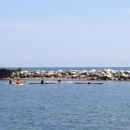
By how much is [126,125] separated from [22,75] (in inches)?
3613

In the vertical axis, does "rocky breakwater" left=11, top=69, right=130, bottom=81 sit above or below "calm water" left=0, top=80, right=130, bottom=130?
above

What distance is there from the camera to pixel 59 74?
134875 mm

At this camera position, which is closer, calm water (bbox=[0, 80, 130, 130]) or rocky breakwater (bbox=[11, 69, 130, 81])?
calm water (bbox=[0, 80, 130, 130])

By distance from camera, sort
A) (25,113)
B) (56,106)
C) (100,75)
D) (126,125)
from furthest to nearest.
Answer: (100,75), (56,106), (25,113), (126,125)

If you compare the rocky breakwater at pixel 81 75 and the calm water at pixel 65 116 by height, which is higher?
the rocky breakwater at pixel 81 75

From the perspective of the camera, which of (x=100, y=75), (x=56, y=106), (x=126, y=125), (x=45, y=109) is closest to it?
(x=126, y=125)

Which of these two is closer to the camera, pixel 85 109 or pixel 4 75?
pixel 85 109

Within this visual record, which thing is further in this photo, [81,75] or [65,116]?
[81,75]

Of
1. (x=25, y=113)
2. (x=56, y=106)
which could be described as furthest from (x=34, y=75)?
(x=25, y=113)

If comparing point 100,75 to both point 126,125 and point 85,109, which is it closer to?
point 85,109

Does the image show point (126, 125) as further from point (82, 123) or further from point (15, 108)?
point (15, 108)

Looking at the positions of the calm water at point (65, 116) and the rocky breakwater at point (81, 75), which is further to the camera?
the rocky breakwater at point (81, 75)

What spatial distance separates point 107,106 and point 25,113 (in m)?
13.0

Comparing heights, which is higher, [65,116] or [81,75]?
[81,75]
